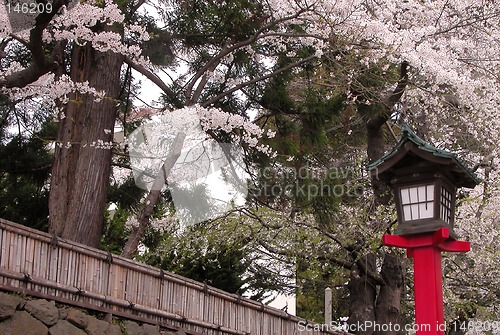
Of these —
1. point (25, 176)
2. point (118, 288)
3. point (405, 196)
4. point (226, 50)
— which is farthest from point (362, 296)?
point (405, 196)

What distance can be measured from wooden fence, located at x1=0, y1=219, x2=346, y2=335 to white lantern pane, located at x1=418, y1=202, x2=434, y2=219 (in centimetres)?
313

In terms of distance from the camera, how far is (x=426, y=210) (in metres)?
6.59

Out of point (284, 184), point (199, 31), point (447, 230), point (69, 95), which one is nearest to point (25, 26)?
point (69, 95)

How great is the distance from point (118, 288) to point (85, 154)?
2356 millimetres

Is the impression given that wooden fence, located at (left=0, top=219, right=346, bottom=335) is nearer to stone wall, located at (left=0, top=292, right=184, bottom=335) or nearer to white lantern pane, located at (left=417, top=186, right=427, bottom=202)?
stone wall, located at (left=0, top=292, right=184, bottom=335)

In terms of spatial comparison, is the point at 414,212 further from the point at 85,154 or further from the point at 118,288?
the point at 85,154

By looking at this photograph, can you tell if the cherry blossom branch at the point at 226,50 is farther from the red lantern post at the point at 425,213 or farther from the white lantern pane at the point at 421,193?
the white lantern pane at the point at 421,193

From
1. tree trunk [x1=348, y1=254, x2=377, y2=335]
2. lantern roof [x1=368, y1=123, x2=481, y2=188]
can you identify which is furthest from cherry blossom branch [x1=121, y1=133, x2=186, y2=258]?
tree trunk [x1=348, y1=254, x2=377, y2=335]

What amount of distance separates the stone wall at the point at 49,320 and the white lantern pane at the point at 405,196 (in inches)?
126

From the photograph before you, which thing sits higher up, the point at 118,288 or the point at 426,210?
the point at 426,210

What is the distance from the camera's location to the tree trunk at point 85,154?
9.15m

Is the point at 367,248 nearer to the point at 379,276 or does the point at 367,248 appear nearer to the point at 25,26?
the point at 379,276

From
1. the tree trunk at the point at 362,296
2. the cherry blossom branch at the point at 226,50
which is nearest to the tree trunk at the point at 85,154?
the cherry blossom branch at the point at 226,50

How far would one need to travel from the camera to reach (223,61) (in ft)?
35.9
